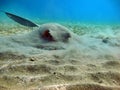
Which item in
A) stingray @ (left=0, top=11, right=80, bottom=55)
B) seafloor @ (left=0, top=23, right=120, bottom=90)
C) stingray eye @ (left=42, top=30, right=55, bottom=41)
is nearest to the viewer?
seafloor @ (left=0, top=23, right=120, bottom=90)

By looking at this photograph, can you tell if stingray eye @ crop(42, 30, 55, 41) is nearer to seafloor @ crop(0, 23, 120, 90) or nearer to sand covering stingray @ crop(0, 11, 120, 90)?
sand covering stingray @ crop(0, 11, 120, 90)

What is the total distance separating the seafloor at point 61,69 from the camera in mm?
1900

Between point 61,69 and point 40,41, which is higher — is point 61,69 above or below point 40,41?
below

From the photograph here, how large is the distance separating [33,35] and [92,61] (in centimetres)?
128

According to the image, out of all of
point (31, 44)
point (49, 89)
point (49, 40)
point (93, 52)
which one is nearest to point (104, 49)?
point (93, 52)

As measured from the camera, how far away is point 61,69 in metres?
2.31

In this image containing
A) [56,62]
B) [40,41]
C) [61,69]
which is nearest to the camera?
[61,69]

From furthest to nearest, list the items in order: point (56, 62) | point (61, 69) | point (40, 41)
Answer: point (40, 41) → point (56, 62) → point (61, 69)

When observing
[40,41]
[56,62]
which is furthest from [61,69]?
[40,41]

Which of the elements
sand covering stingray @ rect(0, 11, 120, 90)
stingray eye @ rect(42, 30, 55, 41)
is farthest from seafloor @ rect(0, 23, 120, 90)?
stingray eye @ rect(42, 30, 55, 41)

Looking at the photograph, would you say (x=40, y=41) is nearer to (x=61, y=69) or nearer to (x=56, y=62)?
(x=56, y=62)

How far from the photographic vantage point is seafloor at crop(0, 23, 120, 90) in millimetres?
1900

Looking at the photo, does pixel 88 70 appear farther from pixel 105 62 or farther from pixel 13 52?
pixel 13 52

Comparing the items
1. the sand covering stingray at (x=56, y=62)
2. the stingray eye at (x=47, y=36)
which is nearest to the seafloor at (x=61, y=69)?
the sand covering stingray at (x=56, y=62)
